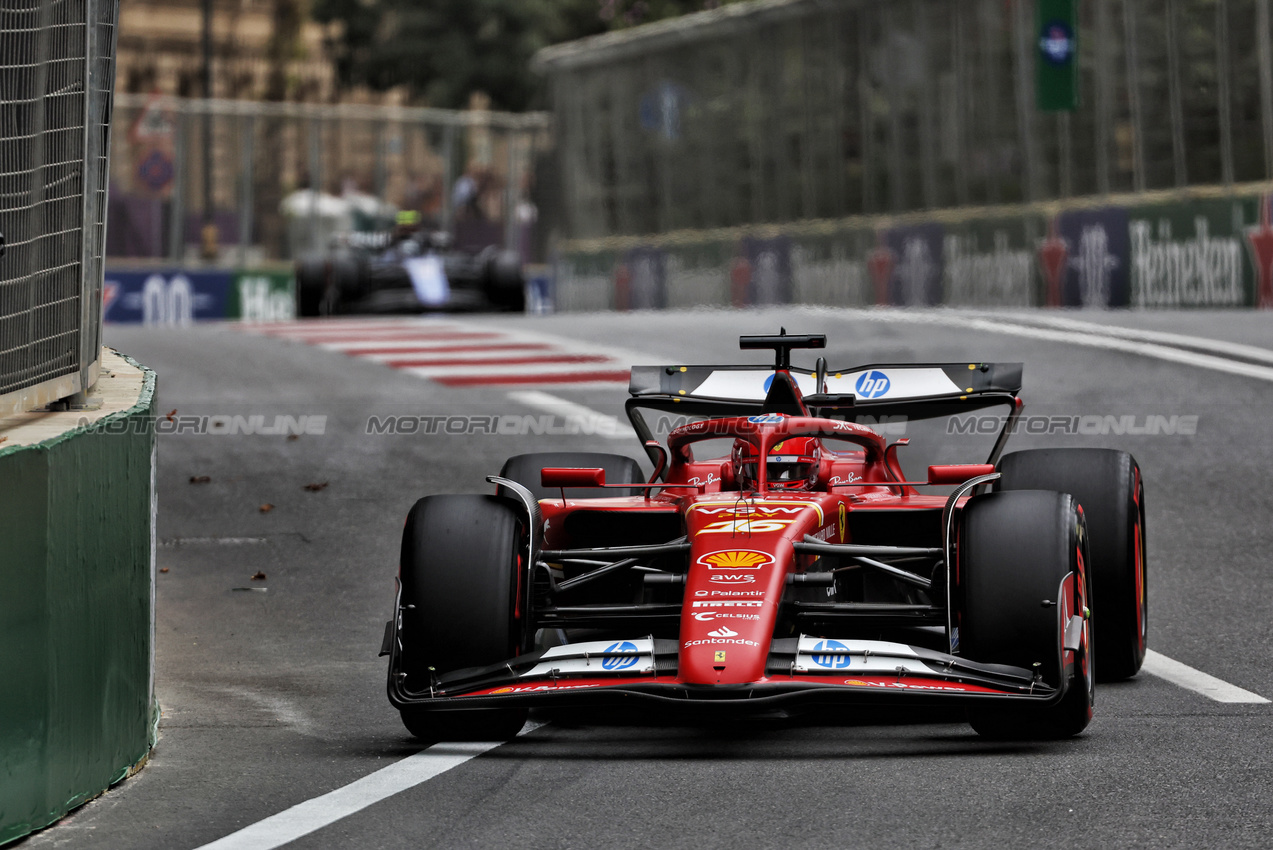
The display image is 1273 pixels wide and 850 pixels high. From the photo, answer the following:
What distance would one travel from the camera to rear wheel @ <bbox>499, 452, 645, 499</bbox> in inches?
336

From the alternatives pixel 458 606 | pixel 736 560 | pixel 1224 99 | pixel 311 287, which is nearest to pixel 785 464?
pixel 736 560

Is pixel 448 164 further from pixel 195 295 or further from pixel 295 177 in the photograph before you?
pixel 195 295

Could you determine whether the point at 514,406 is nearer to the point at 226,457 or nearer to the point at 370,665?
the point at 226,457

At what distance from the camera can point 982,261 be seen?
23.8 metres

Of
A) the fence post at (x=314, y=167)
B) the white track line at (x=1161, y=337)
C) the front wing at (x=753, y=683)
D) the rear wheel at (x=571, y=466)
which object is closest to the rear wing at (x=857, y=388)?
the rear wheel at (x=571, y=466)

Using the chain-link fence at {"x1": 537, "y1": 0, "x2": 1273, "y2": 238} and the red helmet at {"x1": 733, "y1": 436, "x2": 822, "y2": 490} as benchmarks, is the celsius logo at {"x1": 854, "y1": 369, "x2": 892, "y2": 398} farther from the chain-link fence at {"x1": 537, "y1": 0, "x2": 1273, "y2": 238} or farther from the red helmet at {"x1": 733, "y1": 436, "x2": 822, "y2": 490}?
the chain-link fence at {"x1": 537, "y1": 0, "x2": 1273, "y2": 238}

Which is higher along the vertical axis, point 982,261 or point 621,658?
point 982,261

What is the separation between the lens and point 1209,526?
11.0 metres

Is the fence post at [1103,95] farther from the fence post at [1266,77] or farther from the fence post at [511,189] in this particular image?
the fence post at [511,189]

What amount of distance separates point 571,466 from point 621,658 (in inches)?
85.5

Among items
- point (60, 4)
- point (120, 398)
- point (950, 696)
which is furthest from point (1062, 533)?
point (60, 4)

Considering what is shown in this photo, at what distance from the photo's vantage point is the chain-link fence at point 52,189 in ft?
19.9

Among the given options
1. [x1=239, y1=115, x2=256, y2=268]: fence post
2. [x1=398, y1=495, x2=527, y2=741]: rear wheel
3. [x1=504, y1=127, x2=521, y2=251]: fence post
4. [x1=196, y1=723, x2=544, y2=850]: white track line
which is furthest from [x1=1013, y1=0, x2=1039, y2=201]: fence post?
[x1=196, y1=723, x2=544, y2=850]: white track line

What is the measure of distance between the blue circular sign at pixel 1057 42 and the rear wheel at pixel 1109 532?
16.2 metres
